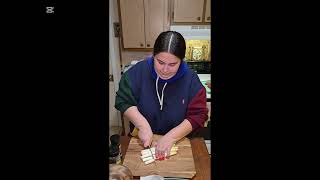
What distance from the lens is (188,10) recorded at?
8.54 ft

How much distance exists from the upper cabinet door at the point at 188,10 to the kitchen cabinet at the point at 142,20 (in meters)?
0.10

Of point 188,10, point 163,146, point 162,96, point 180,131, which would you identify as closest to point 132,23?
point 188,10

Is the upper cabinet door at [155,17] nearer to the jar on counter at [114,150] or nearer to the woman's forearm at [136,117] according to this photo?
the woman's forearm at [136,117]

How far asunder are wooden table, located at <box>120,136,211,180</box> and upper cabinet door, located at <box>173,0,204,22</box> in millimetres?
1633

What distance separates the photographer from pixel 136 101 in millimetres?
1492

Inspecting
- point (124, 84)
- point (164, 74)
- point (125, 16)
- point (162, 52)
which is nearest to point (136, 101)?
point (124, 84)

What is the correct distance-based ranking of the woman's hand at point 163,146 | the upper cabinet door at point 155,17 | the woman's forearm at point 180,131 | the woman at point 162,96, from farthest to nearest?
the upper cabinet door at point 155,17 < the woman at point 162,96 < the woman's forearm at point 180,131 < the woman's hand at point 163,146

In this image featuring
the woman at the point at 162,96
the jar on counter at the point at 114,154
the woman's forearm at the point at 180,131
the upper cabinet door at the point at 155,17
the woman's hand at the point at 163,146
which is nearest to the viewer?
the jar on counter at the point at 114,154

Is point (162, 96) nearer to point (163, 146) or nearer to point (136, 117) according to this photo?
point (136, 117)

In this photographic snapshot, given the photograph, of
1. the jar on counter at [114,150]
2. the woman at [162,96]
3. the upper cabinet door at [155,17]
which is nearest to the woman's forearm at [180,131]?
the woman at [162,96]

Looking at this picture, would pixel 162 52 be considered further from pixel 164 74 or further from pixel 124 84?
pixel 124 84

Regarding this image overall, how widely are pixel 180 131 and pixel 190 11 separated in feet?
5.37

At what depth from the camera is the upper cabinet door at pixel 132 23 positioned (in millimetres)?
2549
